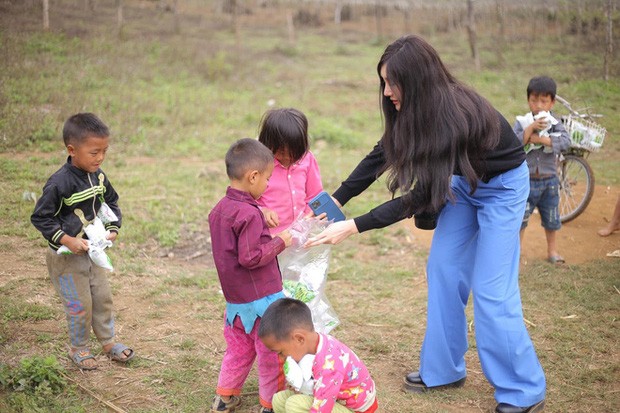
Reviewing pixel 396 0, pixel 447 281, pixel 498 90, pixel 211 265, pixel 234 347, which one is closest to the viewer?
pixel 234 347

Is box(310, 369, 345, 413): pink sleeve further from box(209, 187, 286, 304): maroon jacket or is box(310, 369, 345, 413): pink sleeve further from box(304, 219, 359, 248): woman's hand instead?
box(304, 219, 359, 248): woman's hand

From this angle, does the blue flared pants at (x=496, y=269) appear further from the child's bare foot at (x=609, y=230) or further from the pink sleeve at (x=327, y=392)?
the child's bare foot at (x=609, y=230)

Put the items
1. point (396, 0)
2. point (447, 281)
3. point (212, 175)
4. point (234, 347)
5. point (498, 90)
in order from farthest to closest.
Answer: point (396, 0) → point (498, 90) → point (212, 175) → point (447, 281) → point (234, 347)

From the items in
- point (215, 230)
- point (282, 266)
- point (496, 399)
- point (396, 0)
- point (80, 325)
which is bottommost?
point (496, 399)

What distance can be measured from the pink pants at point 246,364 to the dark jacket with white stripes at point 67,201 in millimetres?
979

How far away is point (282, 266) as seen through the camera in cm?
371

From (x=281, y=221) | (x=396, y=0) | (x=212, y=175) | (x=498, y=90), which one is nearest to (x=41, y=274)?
(x=281, y=221)

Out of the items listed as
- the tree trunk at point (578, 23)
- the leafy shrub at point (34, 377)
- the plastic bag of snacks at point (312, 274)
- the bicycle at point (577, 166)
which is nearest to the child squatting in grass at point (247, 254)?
the plastic bag of snacks at point (312, 274)

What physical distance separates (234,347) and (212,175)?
14.8ft

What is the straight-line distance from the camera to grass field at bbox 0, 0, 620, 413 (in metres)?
3.85

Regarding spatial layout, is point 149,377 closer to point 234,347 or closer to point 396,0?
point 234,347

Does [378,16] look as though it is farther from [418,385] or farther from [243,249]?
[243,249]

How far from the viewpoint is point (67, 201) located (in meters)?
3.49

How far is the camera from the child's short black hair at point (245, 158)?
3131 mm
